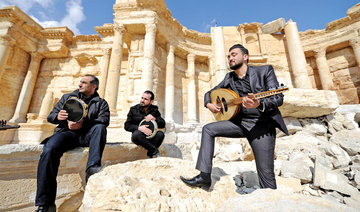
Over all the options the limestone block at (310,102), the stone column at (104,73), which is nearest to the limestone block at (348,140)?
the limestone block at (310,102)

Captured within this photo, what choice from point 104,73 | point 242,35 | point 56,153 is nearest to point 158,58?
point 104,73

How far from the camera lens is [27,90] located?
10414 mm

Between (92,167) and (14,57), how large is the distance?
14172mm

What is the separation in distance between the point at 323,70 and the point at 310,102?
806 cm

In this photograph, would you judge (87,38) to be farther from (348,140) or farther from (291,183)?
(348,140)

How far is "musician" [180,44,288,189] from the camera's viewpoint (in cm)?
160

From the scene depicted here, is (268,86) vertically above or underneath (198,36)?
underneath

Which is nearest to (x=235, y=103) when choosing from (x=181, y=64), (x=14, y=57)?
(x=181, y=64)

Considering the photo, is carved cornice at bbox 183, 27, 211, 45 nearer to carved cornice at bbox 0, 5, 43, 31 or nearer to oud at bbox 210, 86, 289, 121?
oud at bbox 210, 86, 289, 121

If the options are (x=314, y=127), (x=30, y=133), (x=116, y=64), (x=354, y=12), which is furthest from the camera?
(x=354, y=12)

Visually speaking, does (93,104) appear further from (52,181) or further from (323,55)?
(323,55)

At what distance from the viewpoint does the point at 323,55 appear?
9859mm

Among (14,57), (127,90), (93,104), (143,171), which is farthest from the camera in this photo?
(14,57)

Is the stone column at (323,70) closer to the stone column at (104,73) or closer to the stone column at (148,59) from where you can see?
the stone column at (148,59)
